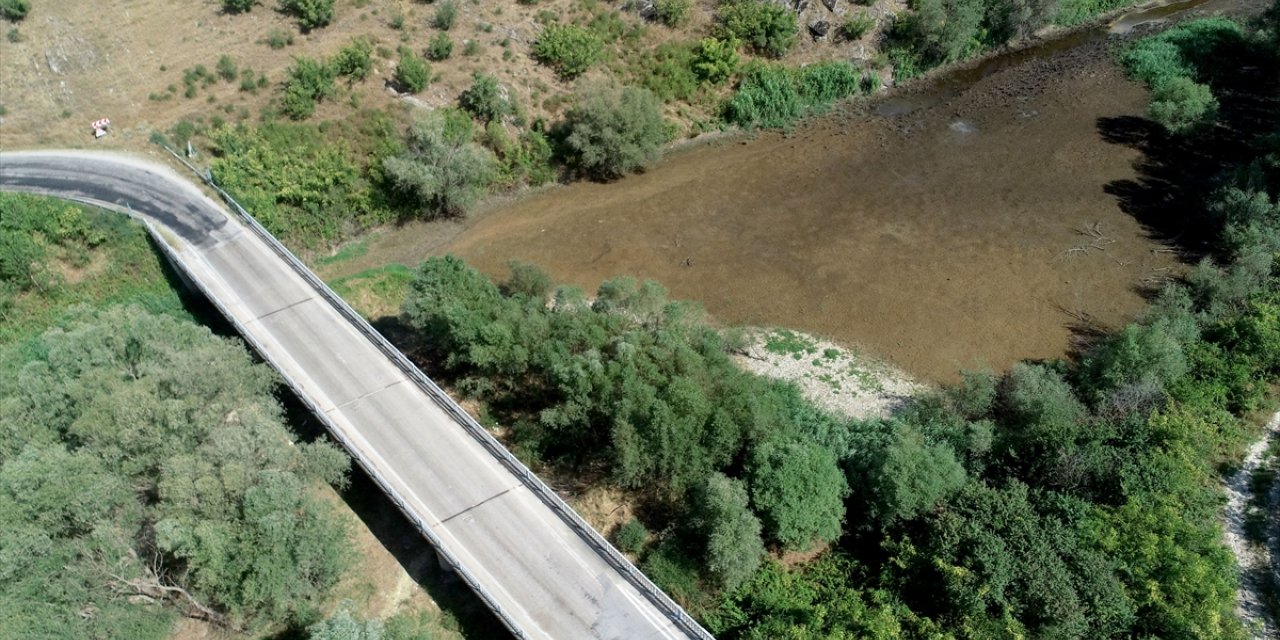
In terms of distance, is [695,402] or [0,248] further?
[0,248]

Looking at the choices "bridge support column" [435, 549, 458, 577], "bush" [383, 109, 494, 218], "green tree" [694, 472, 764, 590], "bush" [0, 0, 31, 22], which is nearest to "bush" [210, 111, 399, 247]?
"bush" [383, 109, 494, 218]

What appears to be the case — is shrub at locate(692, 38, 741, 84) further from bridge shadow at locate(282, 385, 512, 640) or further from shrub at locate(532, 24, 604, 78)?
bridge shadow at locate(282, 385, 512, 640)

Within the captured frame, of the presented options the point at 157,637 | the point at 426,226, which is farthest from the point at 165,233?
the point at 157,637

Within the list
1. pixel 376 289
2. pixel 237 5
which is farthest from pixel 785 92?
pixel 237 5

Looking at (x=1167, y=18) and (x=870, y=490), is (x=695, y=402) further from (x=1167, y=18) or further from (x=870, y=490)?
(x=1167, y=18)

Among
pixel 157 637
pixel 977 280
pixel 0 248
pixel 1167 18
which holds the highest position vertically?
pixel 1167 18

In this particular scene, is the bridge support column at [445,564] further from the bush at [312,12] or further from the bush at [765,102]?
the bush at [312,12]
